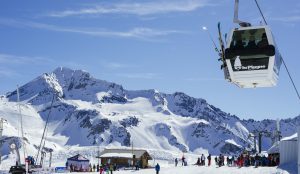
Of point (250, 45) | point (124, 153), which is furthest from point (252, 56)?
point (124, 153)

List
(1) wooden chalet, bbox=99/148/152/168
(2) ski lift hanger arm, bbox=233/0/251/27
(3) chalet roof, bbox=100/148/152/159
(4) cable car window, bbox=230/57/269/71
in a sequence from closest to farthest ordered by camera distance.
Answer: (2) ski lift hanger arm, bbox=233/0/251/27, (4) cable car window, bbox=230/57/269/71, (1) wooden chalet, bbox=99/148/152/168, (3) chalet roof, bbox=100/148/152/159

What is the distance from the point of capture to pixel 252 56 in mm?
15242

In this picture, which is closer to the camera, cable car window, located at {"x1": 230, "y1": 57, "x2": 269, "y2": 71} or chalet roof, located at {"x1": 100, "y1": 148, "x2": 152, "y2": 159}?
cable car window, located at {"x1": 230, "y1": 57, "x2": 269, "y2": 71}

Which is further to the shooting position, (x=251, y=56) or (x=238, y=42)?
(x=238, y=42)

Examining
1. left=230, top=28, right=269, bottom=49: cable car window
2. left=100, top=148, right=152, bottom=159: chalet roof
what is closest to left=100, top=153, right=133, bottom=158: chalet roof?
left=100, top=148, right=152, bottom=159: chalet roof

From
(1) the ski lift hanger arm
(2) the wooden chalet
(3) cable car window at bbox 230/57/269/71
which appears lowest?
(2) the wooden chalet

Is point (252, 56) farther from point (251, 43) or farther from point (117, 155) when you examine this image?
point (117, 155)

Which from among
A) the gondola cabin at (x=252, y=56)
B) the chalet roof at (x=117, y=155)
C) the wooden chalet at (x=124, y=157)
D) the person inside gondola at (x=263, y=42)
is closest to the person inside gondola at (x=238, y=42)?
the gondola cabin at (x=252, y=56)

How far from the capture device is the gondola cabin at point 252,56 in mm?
15234

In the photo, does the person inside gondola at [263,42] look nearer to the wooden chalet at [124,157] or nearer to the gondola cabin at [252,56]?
the gondola cabin at [252,56]

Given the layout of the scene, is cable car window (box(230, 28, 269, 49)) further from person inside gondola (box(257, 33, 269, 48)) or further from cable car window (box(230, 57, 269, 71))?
cable car window (box(230, 57, 269, 71))

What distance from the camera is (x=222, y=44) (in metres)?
16.8

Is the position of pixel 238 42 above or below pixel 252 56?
above

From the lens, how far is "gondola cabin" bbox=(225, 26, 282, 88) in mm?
15234
